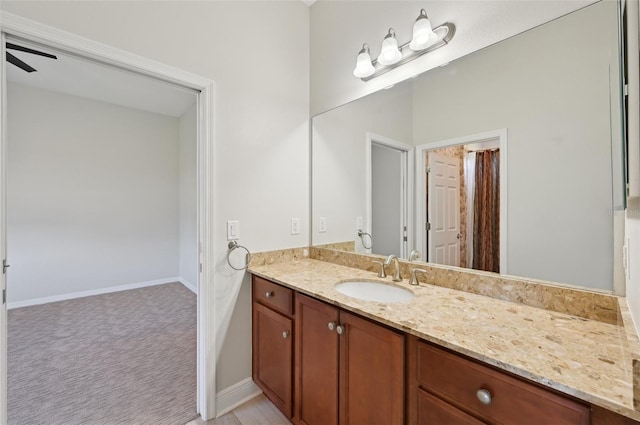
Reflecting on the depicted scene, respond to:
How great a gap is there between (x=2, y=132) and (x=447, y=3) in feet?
7.04

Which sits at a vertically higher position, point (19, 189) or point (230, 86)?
point (230, 86)

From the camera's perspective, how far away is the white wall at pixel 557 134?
3.28 feet

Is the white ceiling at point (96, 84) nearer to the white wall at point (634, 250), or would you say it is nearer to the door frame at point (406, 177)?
the door frame at point (406, 177)

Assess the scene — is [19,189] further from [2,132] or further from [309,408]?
[309,408]

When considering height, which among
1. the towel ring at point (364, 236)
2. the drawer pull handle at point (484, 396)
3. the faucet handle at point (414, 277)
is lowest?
the drawer pull handle at point (484, 396)

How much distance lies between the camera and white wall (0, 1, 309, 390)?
1479 mm

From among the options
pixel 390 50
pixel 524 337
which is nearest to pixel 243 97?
pixel 390 50

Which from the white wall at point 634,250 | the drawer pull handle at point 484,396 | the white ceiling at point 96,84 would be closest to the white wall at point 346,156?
the white wall at point 634,250

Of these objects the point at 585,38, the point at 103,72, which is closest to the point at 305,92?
the point at 585,38

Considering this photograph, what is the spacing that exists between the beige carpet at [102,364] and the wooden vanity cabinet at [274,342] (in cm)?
51

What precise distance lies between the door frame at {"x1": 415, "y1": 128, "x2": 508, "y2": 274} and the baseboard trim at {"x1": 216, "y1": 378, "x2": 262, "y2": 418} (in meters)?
1.47

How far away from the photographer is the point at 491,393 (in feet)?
2.46

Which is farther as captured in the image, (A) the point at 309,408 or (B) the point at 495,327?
(A) the point at 309,408

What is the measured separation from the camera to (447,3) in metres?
1.37
